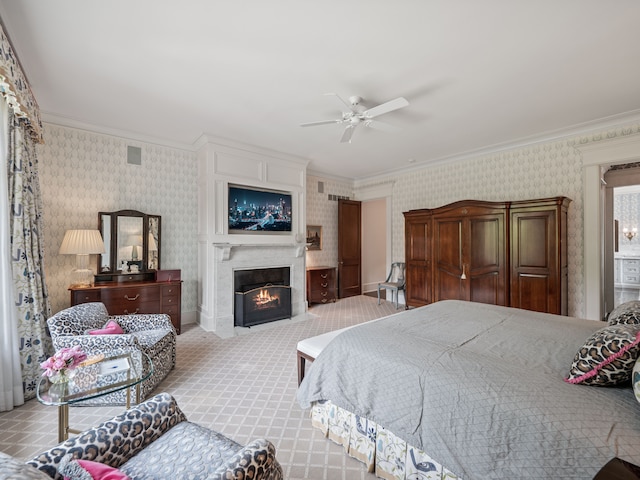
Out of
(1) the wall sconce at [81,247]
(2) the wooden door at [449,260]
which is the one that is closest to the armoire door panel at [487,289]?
(2) the wooden door at [449,260]

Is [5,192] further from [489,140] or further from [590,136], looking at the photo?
[590,136]

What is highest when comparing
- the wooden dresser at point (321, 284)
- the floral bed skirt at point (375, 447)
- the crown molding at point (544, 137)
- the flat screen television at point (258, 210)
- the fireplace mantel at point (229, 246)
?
the crown molding at point (544, 137)

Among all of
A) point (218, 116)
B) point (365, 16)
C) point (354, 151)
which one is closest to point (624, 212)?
point (354, 151)

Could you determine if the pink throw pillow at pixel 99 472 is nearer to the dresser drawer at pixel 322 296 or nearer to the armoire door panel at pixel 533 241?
the armoire door panel at pixel 533 241

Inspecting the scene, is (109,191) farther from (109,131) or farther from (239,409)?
(239,409)

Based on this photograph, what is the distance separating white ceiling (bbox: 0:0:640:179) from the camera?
1926mm

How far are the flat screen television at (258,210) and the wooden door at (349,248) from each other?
67.9 inches

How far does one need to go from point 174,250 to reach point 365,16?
13.0 ft

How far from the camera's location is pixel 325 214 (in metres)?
6.45

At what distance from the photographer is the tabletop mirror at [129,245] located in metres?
3.84

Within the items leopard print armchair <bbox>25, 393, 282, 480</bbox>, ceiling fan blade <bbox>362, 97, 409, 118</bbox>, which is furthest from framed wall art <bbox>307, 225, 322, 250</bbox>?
leopard print armchair <bbox>25, 393, 282, 480</bbox>

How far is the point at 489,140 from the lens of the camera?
14.3ft

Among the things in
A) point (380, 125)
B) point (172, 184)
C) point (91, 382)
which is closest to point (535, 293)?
point (380, 125)

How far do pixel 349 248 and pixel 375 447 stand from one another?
203 inches
